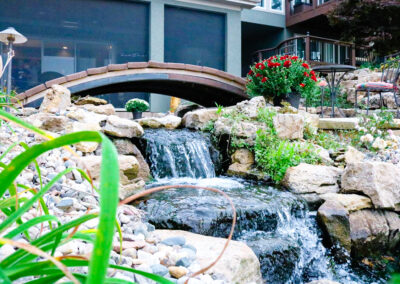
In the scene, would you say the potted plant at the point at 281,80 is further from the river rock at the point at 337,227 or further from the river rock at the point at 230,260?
the river rock at the point at 230,260

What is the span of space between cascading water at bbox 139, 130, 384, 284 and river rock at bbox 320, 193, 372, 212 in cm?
32

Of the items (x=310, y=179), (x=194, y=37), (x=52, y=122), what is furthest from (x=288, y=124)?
(x=194, y=37)

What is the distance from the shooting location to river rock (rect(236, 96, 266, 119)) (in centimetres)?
561

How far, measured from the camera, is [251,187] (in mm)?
4074

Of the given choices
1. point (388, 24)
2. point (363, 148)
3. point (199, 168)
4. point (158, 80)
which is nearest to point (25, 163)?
point (199, 168)

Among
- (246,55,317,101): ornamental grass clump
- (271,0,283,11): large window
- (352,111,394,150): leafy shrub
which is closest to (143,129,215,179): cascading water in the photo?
(246,55,317,101): ornamental grass clump

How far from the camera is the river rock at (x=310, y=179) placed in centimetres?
392

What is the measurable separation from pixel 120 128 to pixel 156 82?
2.71 meters

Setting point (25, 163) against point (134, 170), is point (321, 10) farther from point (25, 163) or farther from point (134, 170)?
point (25, 163)

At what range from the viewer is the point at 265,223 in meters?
3.18

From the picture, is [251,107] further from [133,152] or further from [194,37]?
[194,37]

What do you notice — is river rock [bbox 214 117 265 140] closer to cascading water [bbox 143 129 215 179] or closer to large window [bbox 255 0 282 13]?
cascading water [bbox 143 129 215 179]

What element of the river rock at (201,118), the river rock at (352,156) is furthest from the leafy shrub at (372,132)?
the river rock at (201,118)

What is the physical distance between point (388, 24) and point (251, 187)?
31.6 ft
